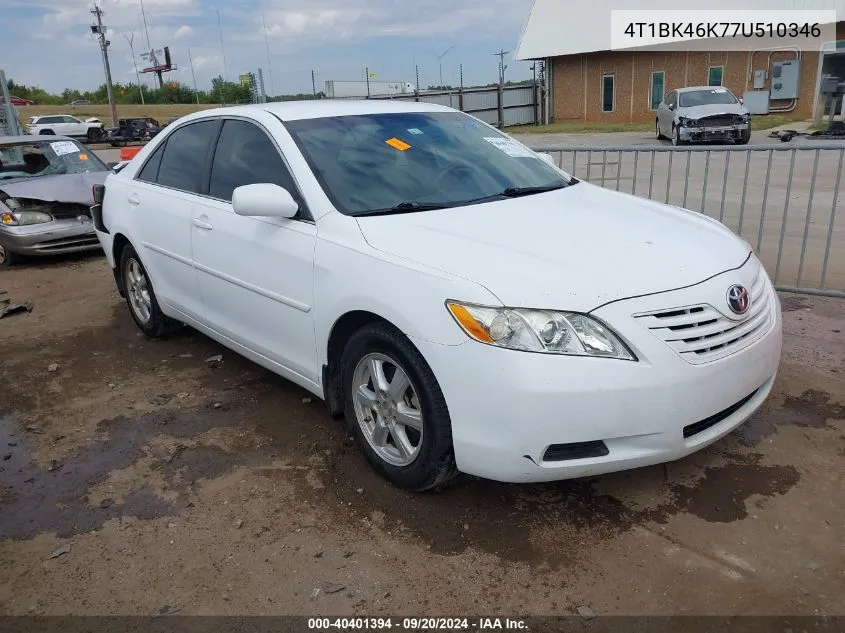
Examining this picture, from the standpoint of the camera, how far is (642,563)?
267cm

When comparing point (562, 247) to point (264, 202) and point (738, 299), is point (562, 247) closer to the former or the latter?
point (738, 299)

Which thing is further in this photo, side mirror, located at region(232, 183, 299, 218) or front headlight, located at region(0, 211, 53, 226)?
front headlight, located at region(0, 211, 53, 226)

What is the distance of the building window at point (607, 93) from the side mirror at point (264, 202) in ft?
104

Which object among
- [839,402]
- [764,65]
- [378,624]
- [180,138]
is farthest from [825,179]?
[764,65]

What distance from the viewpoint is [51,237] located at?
8.50 m

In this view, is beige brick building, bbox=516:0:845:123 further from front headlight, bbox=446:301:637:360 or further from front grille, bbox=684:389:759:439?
front headlight, bbox=446:301:637:360

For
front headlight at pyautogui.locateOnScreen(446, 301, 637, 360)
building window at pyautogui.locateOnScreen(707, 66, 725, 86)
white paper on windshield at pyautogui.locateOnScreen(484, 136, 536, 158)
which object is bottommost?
front headlight at pyautogui.locateOnScreen(446, 301, 637, 360)

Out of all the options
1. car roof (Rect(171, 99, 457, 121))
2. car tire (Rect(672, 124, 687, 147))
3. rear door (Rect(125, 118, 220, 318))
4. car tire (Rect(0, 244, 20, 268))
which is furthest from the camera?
car tire (Rect(672, 124, 687, 147))

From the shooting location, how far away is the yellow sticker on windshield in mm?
3822

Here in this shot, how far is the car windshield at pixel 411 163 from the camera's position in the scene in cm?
350

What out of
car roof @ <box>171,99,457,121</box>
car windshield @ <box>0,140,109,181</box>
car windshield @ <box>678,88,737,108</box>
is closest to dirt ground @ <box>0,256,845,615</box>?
car roof @ <box>171,99,457,121</box>

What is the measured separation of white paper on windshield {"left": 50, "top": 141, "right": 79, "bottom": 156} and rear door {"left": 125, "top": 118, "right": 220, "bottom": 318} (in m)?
5.25

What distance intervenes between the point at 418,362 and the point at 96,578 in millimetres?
1518

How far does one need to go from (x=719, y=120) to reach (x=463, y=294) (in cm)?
1910
